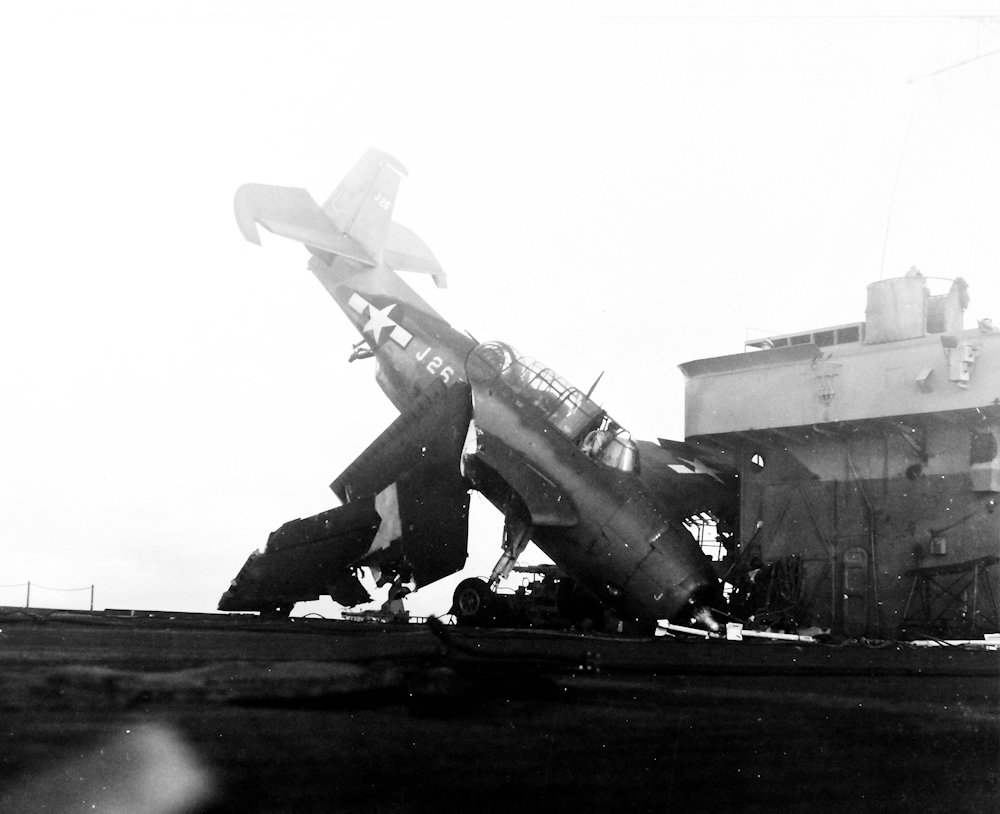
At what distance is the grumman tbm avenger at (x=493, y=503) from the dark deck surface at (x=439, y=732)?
12.0 m

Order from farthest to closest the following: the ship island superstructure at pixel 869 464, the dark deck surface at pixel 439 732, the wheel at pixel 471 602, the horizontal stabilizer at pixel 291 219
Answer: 1. the horizontal stabilizer at pixel 291 219
2. the ship island superstructure at pixel 869 464
3. the wheel at pixel 471 602
4. the dark deck surface at pixel 439 732

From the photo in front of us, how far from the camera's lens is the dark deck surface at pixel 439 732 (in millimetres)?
3273

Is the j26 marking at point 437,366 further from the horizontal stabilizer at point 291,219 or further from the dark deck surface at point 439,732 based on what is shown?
the dark deck surface at point 439,732

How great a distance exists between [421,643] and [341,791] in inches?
137

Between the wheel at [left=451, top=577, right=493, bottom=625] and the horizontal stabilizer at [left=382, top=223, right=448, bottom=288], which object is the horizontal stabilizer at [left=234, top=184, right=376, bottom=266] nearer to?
the horizontal stabilizer at [left=382, top=223, right=448, bottom=288]

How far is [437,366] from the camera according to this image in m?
23.2

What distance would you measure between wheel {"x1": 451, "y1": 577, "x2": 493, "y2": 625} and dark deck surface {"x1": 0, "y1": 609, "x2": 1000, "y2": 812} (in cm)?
1352

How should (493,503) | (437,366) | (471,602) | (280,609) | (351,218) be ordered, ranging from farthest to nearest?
(351,218) < (437,366) < (493,503) < (471,602) < (280,609)

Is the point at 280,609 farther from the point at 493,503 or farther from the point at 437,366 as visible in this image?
the point at 437,366

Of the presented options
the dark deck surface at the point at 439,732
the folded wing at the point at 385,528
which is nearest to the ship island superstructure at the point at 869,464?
the folded wing at the point at 385,528

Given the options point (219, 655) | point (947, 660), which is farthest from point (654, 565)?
point (219, 655)

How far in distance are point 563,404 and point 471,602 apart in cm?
462

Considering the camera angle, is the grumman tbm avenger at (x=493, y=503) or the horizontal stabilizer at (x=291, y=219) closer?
the grumman tbm avenger at (x=493, y=503)

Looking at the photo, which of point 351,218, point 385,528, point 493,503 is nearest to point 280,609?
point 385,528
